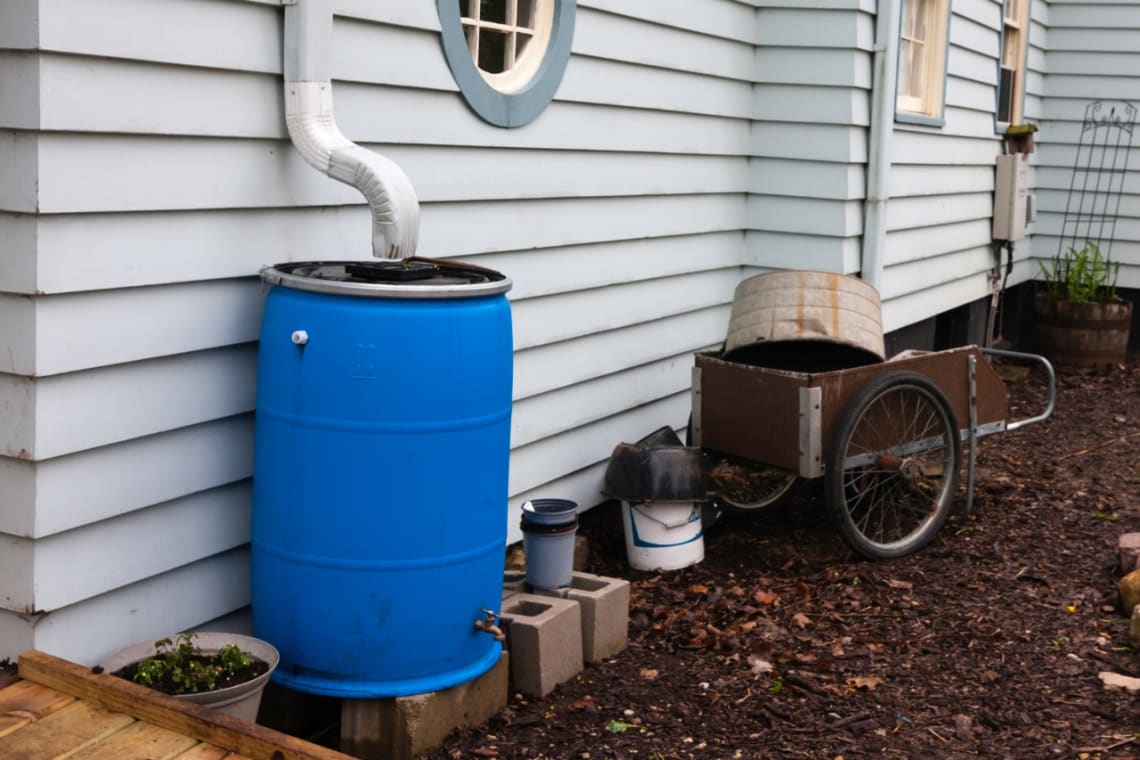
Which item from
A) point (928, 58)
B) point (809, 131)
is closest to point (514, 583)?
point (809, 131)

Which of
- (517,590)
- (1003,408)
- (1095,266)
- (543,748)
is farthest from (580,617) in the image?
(1095,266)

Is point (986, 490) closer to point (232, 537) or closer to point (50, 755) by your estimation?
point (232, 537)

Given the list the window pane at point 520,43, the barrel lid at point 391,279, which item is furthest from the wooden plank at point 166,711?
the window pane at point 520,43

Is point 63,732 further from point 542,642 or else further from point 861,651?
point 861,651

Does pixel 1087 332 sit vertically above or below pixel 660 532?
above

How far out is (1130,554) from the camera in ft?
17.3

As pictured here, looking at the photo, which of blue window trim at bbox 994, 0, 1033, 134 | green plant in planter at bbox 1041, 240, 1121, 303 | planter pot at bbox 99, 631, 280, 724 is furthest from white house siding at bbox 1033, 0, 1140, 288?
planter pot at bbox 99, 631, 280, 724

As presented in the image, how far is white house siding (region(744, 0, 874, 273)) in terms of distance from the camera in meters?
6.84

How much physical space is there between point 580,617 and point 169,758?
5.48 ft

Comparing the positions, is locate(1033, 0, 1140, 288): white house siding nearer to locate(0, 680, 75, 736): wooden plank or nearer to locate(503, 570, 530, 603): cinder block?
locate(503, 570, 530, 603): cinder block

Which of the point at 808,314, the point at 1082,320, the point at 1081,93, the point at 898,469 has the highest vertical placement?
the point at 1081,93

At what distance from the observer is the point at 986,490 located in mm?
6660

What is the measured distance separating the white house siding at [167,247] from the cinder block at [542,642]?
724mm

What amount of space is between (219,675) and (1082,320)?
29.3 ft
